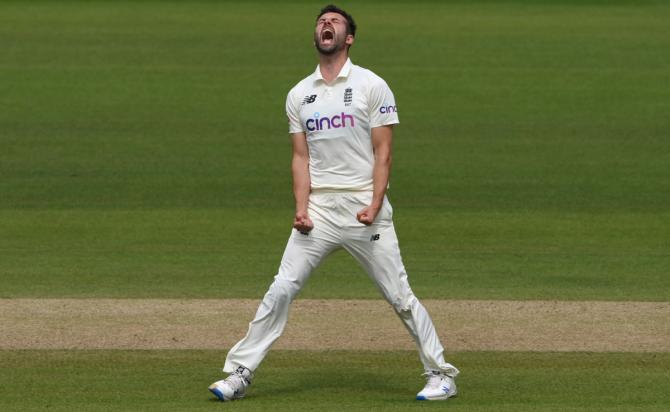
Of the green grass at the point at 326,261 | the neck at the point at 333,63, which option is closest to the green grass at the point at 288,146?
the green grass at the point at 326,261

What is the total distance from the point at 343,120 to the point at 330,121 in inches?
3.1

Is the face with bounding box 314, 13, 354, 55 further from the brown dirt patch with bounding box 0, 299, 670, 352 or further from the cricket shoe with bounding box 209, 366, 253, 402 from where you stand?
the brown dirt patch with bounding box 0, 299, 670, 352

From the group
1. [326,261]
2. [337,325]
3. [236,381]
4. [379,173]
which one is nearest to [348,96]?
[379,173]

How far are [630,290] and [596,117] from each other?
1068cm

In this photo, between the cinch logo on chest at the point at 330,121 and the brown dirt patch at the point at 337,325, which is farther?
the brown dirt patch at the point at 337,325

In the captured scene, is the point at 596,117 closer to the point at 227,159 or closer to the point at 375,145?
the point at 227,159

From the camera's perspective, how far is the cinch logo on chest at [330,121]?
8797 millimetres

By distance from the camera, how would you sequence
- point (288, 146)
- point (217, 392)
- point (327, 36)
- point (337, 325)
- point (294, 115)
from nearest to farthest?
point (217, 392) → point (327, 36) → point (294, 115) → point (337, 325) → point (288, 146)

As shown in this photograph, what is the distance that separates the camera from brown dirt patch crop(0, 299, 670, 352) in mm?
10469

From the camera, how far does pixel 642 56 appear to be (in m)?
27.1

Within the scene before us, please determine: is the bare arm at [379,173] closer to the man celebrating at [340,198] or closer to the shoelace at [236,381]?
the man celebrating at [340,198]

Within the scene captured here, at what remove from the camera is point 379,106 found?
28.8 feet

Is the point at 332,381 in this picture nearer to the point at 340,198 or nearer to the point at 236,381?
the point at 236,381

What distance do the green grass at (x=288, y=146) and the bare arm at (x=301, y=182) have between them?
142 inches
